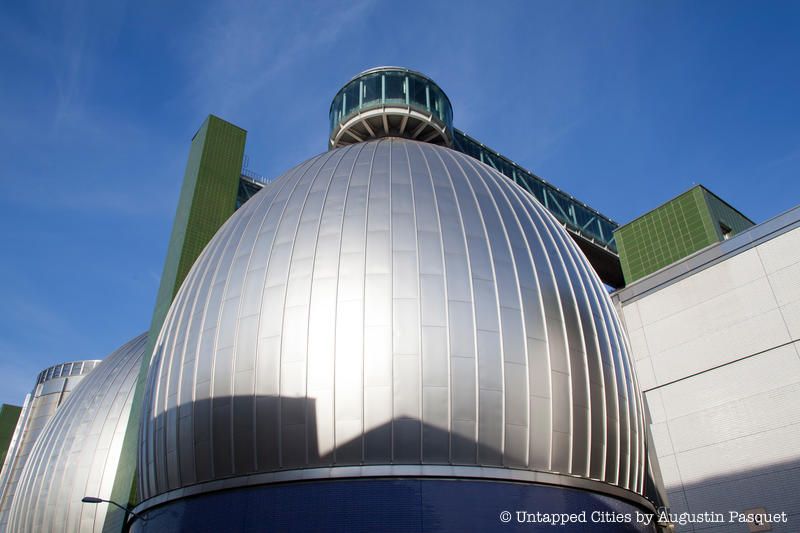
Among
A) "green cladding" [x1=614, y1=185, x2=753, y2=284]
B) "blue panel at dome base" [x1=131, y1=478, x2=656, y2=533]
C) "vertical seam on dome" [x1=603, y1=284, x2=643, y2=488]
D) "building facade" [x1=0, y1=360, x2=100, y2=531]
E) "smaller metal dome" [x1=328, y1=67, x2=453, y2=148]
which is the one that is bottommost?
"blue panel at dome base" [x1=131, y1=478, x2=656, y2=533]

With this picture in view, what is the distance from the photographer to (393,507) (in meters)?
10.9

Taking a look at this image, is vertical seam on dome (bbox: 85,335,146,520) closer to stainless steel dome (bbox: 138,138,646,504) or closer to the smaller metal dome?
stainless steel dome (bbox: 138,138,646,504)

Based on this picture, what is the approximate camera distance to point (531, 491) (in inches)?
456

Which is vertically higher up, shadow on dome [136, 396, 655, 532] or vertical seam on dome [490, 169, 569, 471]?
vertical seam on dome [490, 169, 569, 471]

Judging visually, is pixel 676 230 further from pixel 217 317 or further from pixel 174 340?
pixel 174 340

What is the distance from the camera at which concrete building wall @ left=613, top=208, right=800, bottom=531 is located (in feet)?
53.6

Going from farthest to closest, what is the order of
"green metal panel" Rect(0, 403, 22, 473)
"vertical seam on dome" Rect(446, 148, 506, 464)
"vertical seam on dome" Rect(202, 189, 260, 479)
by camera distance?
"green metal panel" Rect(0, 403, 22, 473), "vertical seam on dome" Rect(202, 189, 260, 479), "vertical seam on dome" Rect(446, 148, 506, 464)

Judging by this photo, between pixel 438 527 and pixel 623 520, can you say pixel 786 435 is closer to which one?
pixel 623 520

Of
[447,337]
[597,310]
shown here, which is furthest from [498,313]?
[597,310]

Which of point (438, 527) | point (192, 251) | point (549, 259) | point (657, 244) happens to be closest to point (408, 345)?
point (438, 527)

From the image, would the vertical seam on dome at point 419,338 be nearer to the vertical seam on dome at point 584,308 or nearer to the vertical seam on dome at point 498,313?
the vertical seam on dome at point 498,313

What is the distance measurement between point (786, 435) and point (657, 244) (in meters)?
12.4

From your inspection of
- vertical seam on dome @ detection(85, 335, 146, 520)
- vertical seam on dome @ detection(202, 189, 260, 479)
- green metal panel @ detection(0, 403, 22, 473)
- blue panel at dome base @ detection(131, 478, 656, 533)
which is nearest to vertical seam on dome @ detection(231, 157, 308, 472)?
vertical seam on dome @ detection(202, 189, 260, 479)

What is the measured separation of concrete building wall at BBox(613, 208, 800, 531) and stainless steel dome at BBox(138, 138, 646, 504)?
4.66 m
